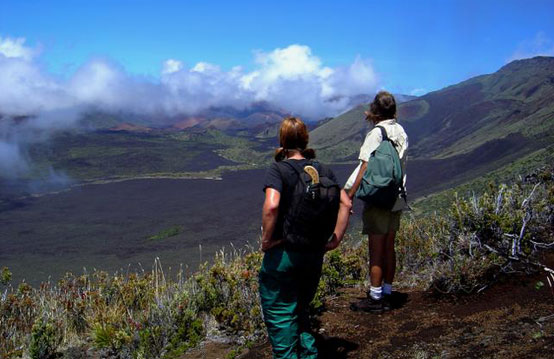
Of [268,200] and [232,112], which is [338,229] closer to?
[268,200]

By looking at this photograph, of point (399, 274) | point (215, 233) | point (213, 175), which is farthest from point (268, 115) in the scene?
point (399, 274)

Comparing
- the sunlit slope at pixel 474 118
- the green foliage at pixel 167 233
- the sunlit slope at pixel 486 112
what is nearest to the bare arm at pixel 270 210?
the green foliage at pixel 167 233

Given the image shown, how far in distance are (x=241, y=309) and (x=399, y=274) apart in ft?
5.18

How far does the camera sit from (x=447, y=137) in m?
41.5

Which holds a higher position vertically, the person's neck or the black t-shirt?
the person's neck

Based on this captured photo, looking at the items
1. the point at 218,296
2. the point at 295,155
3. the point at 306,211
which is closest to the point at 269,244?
the point at 306,211

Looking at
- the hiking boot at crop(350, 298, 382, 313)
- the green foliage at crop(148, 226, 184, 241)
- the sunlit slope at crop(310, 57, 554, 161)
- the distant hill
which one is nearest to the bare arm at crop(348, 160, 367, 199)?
the hiking boot at crop(350, 298, 382, 313)

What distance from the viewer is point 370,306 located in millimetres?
3207

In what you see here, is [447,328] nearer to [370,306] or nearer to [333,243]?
[370,306]

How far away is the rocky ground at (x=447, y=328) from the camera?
231cm

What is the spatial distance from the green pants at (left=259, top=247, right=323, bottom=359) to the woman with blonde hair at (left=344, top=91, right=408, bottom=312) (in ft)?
3.04

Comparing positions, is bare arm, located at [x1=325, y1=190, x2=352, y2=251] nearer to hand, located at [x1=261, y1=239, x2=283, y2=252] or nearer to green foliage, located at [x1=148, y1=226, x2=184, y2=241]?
hand, located at [x1=261, y1=239, x2=283, y2=252]

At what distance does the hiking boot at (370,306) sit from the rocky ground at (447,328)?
3cm

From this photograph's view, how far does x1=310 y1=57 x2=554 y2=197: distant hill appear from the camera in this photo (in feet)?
77.4
